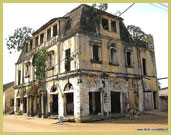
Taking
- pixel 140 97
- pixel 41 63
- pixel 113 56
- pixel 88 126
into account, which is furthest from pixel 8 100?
pixel 88 126

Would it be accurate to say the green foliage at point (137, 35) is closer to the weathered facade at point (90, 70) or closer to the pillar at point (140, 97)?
the weathered facade at point (90, 70)

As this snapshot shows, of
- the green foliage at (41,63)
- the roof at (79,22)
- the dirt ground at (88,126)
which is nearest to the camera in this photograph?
the dirt ground at (88,126)

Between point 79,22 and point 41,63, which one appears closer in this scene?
point 79,22

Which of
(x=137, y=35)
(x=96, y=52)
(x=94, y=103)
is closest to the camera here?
(x=96, y=52)

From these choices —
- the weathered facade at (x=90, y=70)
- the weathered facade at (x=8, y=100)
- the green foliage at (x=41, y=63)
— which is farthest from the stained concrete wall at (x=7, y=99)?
the green foliage at (x=41, y=63)

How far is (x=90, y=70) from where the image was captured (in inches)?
714

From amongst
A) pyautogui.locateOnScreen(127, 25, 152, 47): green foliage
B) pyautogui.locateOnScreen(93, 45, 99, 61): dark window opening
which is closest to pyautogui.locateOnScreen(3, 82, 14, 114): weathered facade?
pyautogui.locateOnScreen(93, 45, 99, 61): dark window opening

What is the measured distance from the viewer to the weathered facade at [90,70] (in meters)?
18.0

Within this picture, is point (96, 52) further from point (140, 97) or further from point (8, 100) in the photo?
point (8, 100)

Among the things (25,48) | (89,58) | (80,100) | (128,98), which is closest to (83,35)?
(89,58)

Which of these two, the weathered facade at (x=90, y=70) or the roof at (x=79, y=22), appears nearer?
the weathered facade at (x=90, y=70)

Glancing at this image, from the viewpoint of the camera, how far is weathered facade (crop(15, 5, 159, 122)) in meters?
18.0

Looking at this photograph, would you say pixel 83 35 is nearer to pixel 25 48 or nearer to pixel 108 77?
pixel 108 77

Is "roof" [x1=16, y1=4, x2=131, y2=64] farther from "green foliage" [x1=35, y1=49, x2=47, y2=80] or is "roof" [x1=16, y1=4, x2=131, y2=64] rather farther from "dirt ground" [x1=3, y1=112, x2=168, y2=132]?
"dirt ground" [x1=3, y1=112, x2=168, y2=132]
